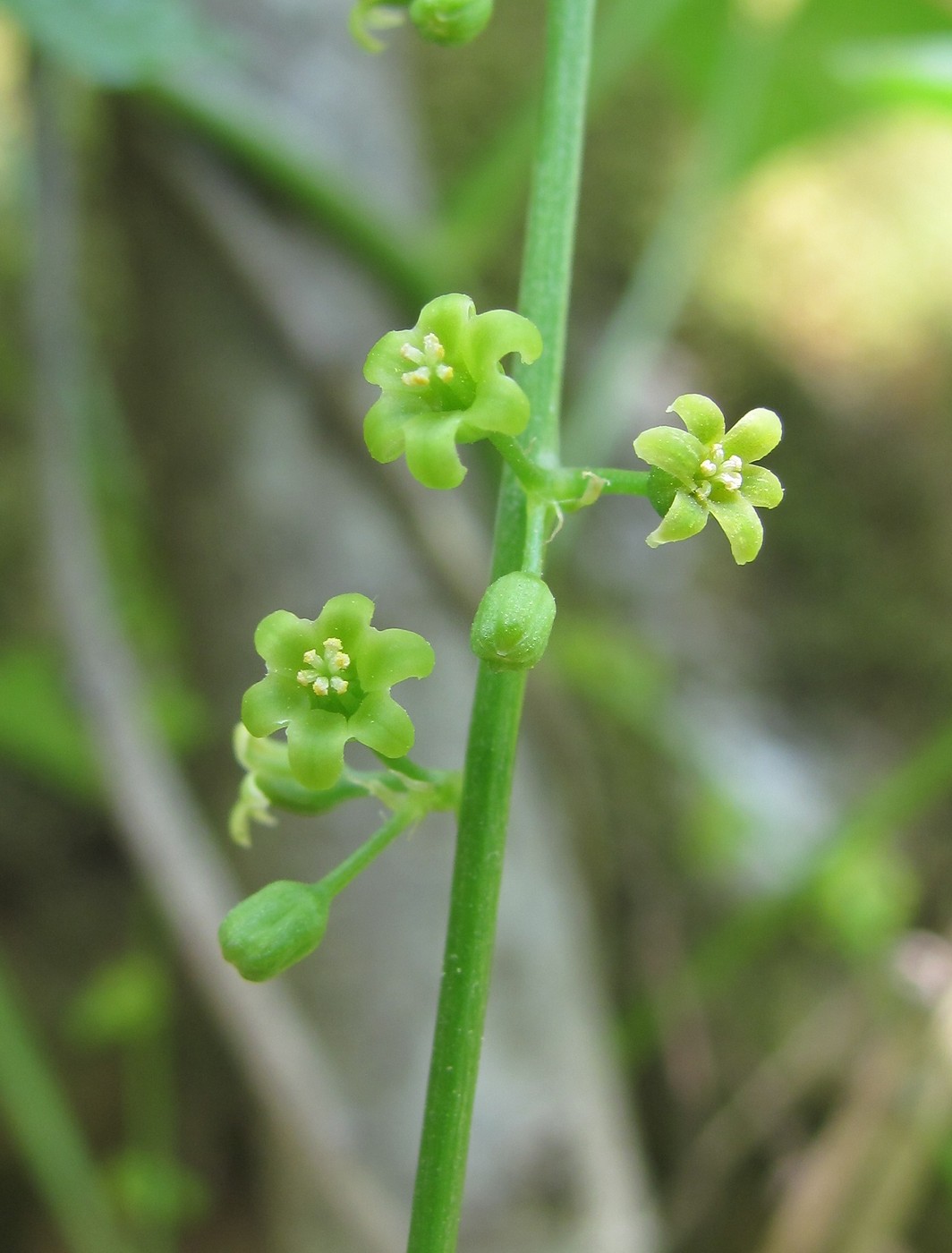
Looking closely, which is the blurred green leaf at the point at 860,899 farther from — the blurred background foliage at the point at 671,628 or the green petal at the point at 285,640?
the green petal at the point at 285,640

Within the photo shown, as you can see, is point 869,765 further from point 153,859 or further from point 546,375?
point 546,375

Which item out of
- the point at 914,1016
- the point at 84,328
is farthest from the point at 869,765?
the point at 84,328

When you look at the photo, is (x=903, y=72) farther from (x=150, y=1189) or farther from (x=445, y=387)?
(x=150, y=1189)

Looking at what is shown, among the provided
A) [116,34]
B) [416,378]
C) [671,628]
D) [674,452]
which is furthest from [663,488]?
[671,628]

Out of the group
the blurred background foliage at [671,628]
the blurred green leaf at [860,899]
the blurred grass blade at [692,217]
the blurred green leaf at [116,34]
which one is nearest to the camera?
the blurred green leaf at [116,34]

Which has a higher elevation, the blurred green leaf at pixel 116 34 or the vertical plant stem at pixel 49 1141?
the blurred green leaf at pixel 116 34

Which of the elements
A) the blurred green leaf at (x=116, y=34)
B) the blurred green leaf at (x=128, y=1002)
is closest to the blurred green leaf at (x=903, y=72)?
the blurred green leaf at (x=116, y=34)
